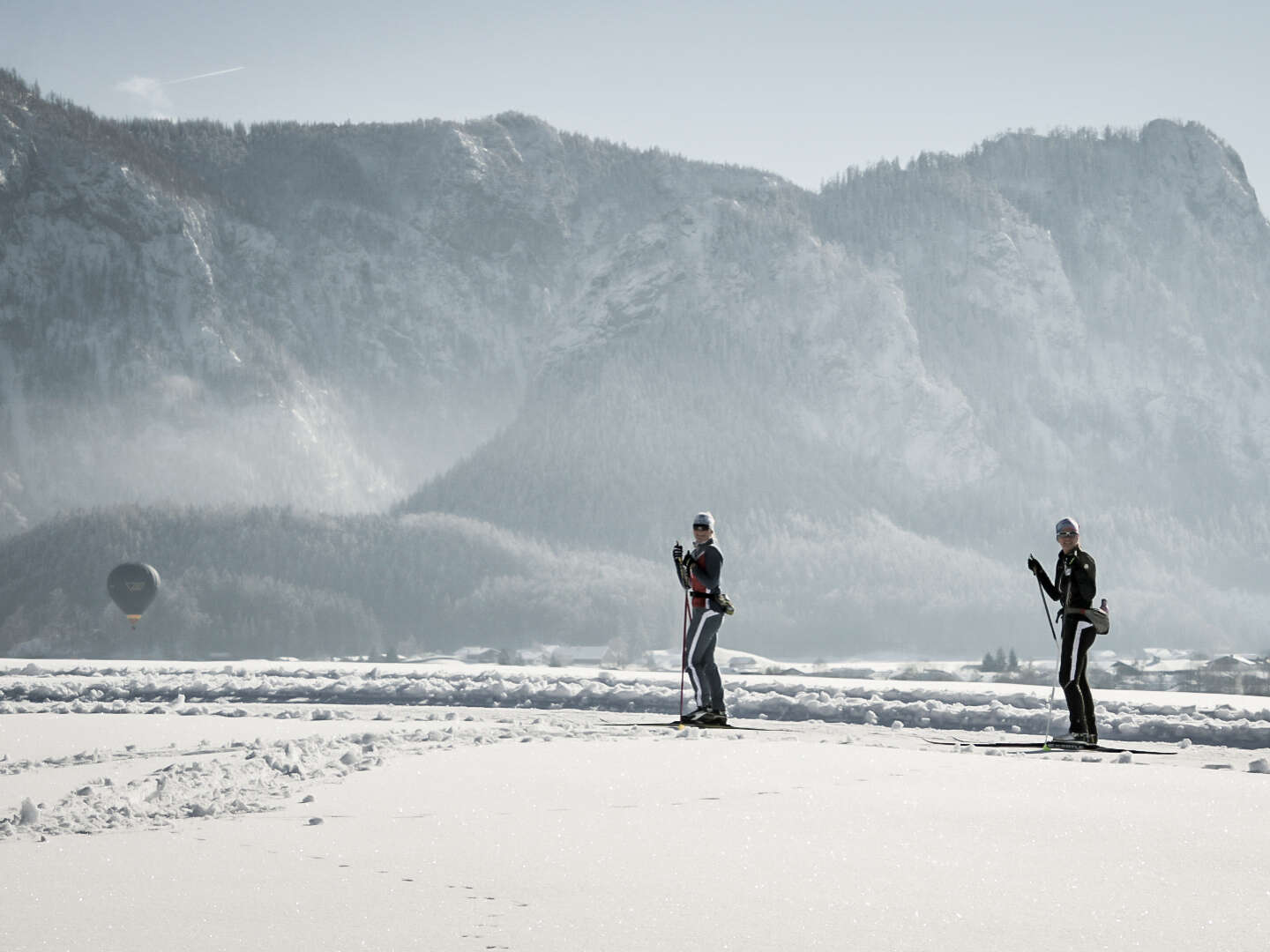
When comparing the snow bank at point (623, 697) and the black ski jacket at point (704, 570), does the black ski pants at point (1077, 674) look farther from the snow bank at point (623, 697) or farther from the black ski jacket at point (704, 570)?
the black ski jacket at point (704, 570)

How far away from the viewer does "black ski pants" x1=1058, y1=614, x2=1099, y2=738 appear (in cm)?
1536

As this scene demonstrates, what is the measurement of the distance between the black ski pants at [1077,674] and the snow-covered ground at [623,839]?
779 mm

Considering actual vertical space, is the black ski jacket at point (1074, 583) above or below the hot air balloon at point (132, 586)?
below

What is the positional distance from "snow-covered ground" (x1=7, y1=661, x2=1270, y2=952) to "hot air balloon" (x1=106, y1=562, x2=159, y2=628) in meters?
75.6

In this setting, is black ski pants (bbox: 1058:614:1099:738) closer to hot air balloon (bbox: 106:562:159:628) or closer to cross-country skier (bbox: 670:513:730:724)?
cross-country skier (bbox: 670:513:730:724)

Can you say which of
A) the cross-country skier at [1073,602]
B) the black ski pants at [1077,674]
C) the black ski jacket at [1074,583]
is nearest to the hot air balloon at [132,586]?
the black ski pants at [1077,674]

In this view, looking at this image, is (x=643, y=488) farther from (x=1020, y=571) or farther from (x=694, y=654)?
(x=694, y=654)

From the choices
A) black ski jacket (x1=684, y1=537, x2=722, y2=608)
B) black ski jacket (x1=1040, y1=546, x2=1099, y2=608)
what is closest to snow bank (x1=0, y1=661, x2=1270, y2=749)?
black ski jacket (x1=1040, y1=546, x2=1099, y2=608)

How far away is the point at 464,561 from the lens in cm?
→ 15962

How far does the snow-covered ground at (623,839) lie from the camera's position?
7398 mm

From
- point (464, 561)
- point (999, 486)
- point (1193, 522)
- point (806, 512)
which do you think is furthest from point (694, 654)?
point (1193, 522)

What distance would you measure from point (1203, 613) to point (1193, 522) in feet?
47.1

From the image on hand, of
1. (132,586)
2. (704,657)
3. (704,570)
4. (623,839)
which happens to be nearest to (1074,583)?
(704,570)

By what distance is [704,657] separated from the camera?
58.1ft
